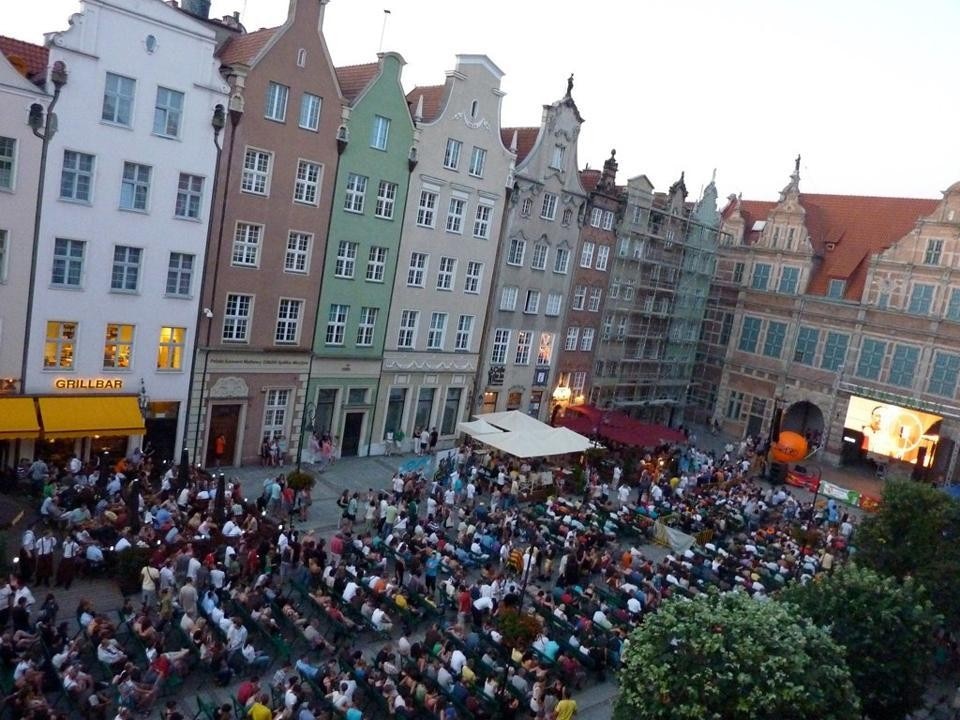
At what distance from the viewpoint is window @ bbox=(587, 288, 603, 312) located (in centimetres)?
4628

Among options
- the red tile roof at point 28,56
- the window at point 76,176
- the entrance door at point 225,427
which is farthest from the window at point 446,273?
the red tile roof at point 28,56

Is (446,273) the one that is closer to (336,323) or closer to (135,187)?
(336,323)

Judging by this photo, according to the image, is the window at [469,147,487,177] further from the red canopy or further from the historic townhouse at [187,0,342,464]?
the red canopy

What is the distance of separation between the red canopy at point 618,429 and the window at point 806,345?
1514cm

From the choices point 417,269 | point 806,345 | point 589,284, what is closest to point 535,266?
point 589,284

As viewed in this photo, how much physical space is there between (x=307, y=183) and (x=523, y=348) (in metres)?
16.4

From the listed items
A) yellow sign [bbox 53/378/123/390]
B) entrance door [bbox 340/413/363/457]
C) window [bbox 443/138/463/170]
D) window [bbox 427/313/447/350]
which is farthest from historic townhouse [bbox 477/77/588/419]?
yellow sign [bbox 53/378/123/390]

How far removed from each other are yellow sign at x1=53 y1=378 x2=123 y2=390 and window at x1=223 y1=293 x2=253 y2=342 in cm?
435

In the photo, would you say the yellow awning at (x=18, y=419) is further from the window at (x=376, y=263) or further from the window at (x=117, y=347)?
the window at (x=376, y=263)

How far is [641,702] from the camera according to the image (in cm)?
1354

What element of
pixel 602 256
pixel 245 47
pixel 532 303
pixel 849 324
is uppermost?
pixel 245 47

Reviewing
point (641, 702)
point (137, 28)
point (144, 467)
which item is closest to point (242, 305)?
point (144, 467)

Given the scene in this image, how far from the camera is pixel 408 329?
37250 mm

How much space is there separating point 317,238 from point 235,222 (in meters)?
3.67
